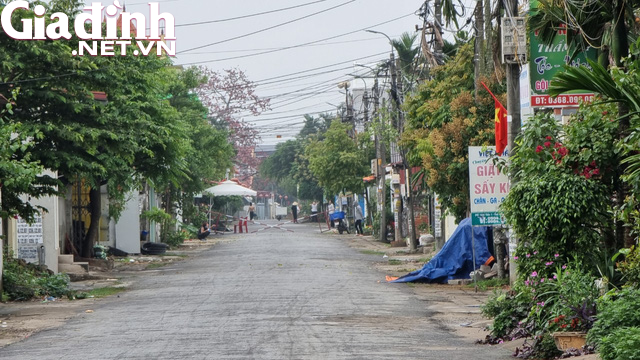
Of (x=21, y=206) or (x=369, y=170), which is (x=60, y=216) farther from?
(x=369, y=170)

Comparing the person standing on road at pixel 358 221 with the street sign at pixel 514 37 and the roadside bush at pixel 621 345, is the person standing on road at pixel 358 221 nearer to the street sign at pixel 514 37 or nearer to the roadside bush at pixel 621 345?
the street sign at pixel 514 37

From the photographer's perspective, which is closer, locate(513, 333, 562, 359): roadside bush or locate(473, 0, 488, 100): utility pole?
locate(513, 333, 562, 359): roadside bush

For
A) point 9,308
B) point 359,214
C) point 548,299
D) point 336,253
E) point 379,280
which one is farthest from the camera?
point 359,214

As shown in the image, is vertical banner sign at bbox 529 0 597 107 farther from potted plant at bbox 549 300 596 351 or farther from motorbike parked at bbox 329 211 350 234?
motorbike parked at bbox 329 211 350 234

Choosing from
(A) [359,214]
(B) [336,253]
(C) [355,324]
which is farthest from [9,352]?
(A) [359,214]

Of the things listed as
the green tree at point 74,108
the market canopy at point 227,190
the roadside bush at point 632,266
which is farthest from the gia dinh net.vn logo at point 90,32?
the market canopy at point 227,190

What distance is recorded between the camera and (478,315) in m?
18.0

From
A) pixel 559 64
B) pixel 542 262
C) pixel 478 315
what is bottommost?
pixel 478 315

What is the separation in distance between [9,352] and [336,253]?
25.6 metres

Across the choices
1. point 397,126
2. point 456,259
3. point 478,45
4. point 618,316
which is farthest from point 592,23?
point 397,126

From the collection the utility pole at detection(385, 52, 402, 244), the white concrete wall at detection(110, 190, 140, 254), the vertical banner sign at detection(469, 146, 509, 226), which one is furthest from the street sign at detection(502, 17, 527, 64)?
the white concrete wall at detection(110, 190, 140, 254)

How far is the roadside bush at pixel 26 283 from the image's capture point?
74.0ft

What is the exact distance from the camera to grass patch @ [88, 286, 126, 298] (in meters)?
23.8

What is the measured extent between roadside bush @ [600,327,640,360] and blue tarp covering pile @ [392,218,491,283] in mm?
14686
